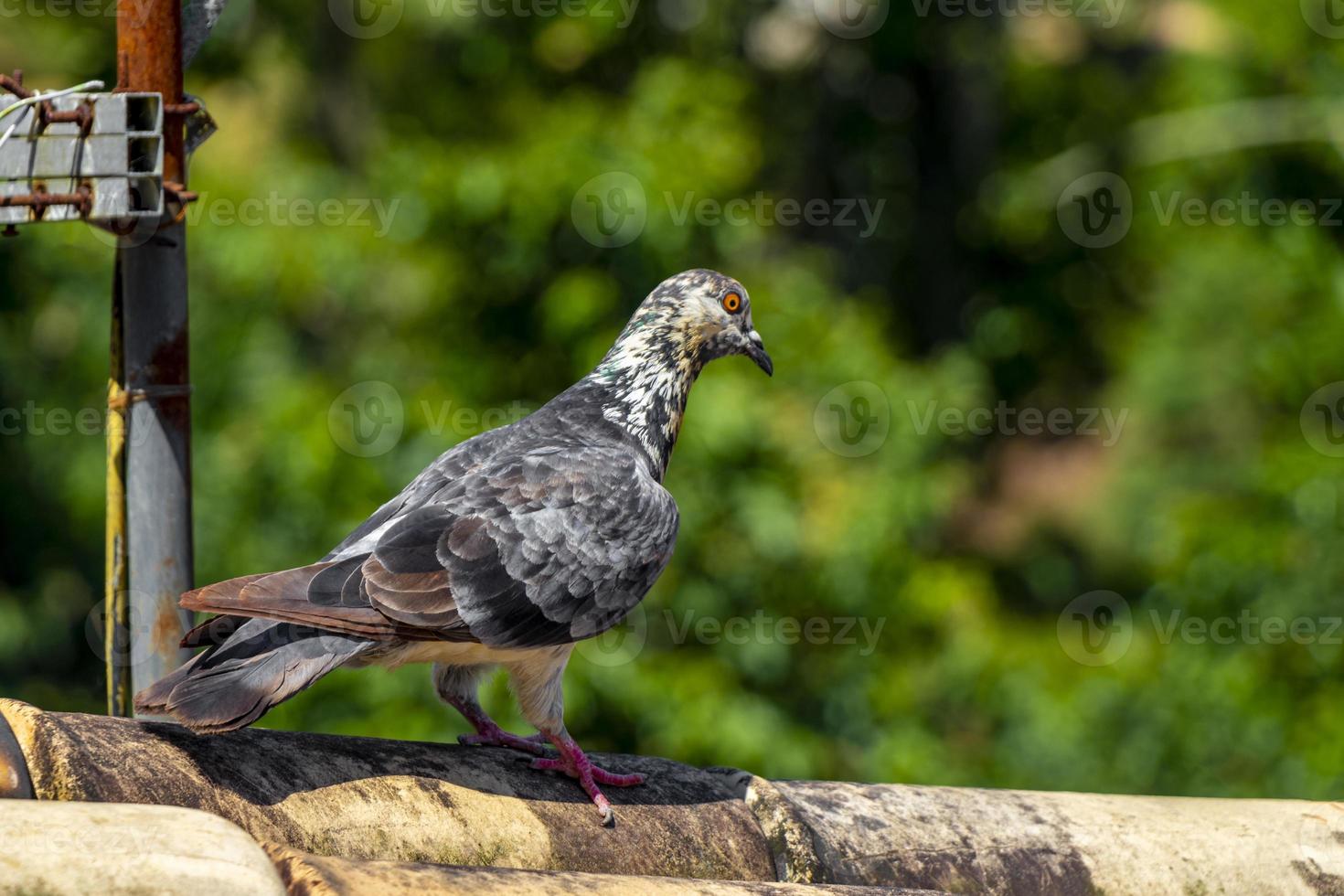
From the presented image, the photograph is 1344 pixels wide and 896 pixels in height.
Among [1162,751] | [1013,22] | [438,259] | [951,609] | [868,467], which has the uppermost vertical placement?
[1013,22]

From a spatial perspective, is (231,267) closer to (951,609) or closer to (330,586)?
(951,609)

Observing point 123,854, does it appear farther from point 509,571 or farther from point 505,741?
point 505,741

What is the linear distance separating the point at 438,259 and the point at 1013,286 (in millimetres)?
10785

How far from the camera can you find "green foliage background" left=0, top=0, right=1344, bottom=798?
12.0m

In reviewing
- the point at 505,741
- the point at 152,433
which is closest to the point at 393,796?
the point at 505,741

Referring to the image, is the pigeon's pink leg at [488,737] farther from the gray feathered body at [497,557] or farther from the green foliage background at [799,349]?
the green foliage background at [799,349]

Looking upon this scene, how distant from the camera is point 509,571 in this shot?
15.9 feet

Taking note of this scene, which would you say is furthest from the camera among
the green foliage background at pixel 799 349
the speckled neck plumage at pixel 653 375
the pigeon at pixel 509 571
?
the green foliage background at pixel 799 349

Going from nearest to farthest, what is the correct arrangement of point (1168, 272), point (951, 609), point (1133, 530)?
point (951, 609) → point (1168, 272) → point (1133, 530)

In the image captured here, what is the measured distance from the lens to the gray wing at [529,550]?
15.4 feet

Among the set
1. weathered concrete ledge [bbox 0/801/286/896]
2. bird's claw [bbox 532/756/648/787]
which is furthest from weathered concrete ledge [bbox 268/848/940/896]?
bird's claw [bbox 532/756/648/787]

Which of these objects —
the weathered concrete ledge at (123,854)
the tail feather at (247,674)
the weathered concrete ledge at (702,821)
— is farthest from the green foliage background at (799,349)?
the weathered concrete ledge at (123,854)

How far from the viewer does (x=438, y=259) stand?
41.7ft

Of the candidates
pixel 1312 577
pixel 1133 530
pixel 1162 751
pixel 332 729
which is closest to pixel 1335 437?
pixel 1312 577
